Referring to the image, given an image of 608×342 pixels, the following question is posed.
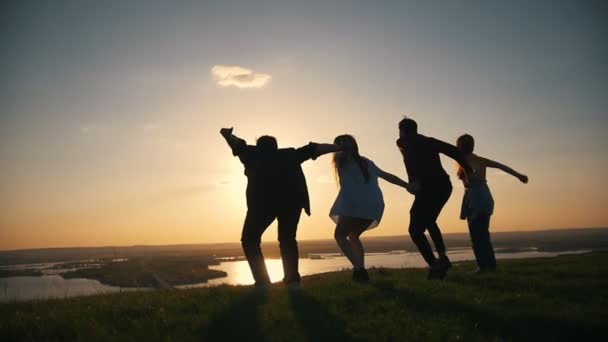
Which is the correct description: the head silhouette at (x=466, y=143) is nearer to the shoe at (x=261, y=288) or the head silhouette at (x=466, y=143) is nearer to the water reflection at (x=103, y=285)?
the shoe at (x=261, y=288)

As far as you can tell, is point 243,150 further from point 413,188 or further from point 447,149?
point 447,149

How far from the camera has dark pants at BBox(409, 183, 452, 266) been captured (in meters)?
8.53

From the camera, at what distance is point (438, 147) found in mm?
8930

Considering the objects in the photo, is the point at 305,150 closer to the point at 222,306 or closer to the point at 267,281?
the point at 267,281

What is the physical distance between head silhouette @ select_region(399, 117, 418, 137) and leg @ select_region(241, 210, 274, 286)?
328 centimetres

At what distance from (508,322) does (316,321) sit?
2.35 meters

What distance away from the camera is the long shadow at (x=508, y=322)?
5.33 meters

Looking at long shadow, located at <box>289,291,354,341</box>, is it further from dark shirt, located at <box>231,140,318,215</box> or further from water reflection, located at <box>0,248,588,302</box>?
water reflection, located at <box>0,248,588,302</box>

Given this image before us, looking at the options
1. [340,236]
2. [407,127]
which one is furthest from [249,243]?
[407,127]

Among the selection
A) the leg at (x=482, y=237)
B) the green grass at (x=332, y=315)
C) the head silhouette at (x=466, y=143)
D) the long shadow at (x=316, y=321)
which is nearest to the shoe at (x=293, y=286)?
the green grass at (x=332, y=315)

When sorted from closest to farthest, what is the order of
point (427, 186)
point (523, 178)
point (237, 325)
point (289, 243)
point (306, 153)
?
point (237, 325) < point (289, 243) < point (306, 153) < point (427, 186) < point (523, 178)

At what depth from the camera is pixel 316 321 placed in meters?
5.60

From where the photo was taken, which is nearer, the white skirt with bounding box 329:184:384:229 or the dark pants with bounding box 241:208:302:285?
the dark pants with bounding box 241:208:302:285

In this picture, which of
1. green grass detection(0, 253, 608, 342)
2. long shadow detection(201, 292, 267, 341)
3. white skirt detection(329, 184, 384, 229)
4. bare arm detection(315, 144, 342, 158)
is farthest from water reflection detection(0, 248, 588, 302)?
long shadow detection(201, 292, 267, 341)
